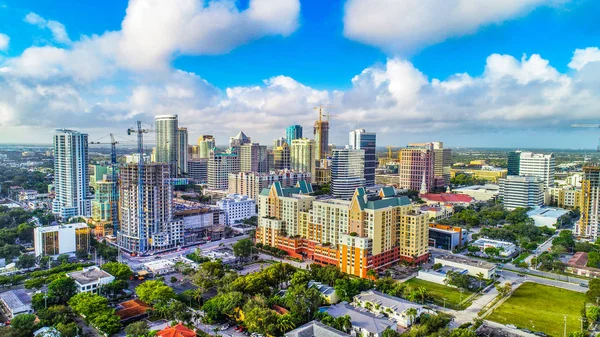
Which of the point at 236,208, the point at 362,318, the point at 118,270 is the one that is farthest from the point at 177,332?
the point at 236,208

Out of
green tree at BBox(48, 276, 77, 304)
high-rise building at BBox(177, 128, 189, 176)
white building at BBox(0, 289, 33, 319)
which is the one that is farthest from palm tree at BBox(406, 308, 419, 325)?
high-rise building at BBox(177, 128, 189, 176)

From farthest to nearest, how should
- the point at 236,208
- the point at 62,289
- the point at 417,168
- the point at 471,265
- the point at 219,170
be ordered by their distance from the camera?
the point at 219,170
the point at 417,168
the point at 236,208
the point at 471,265
the point at 62,289

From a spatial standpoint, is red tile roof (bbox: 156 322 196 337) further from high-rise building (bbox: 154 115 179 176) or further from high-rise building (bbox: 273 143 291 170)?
high-rise building (bbox: 154 115 179 176)

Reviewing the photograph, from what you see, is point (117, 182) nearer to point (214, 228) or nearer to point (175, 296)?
point (214, 228)

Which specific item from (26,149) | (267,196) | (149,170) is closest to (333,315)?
(267,196)

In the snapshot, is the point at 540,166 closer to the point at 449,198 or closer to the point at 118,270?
the point at 449,198

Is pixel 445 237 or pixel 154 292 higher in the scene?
pixel 445 237

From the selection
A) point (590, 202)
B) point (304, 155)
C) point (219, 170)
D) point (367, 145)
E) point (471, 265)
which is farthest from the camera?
point (304, 155)
